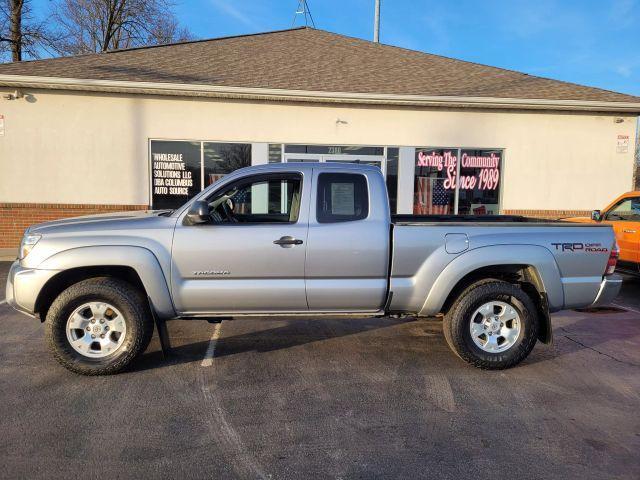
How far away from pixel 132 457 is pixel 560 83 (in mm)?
13584

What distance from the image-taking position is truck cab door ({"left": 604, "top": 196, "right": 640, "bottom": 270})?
297 inches

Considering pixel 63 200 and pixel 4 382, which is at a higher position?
pixel 63 200

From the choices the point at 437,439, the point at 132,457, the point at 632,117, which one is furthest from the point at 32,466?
the point at 632,117

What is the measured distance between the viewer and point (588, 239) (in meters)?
4.45

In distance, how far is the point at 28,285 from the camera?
4105 mm

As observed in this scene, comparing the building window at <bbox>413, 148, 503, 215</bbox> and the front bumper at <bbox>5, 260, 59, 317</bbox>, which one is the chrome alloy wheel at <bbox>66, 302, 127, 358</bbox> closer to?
the front bumper at <bbox>5, 260, 59, 317</bbox>

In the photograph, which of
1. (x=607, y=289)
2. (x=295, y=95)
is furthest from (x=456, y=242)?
(x=295, y=95)

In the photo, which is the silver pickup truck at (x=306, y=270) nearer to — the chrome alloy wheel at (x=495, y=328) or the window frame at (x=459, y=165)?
the chrome alloy wheel at (x=495, y=328)

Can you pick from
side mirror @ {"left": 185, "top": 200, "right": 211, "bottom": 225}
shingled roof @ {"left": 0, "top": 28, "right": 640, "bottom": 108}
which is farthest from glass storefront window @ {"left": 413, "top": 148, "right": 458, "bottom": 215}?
side mirror @ {"left": 185, "top": 200, "right": 211, "bottom": 225}

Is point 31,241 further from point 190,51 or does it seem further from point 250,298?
point 190,51

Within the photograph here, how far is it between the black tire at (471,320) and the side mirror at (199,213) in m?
2.45

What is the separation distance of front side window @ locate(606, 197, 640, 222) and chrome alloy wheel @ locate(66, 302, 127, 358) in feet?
A: 25.9

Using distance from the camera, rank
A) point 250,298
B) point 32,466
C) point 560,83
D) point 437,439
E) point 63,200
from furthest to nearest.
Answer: point 560,83, point 63,200, point 250,298, point 437,439, point 32,466

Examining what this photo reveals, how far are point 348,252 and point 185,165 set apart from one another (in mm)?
7860
